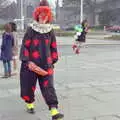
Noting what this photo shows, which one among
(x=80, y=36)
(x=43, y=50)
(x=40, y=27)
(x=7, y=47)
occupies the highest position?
(x=40, y=27)

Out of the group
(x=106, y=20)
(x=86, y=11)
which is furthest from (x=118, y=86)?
(x=86, y=11)

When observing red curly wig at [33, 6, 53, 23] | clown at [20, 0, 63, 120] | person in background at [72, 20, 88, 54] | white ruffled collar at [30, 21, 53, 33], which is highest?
red curly wig at [33, 6, 53, 23]

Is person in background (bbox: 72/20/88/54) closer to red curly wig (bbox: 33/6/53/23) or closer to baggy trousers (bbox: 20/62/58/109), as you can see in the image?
baggy trousers (bbox: 20/62/58/109)

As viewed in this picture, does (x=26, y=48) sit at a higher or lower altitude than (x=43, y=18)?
lower

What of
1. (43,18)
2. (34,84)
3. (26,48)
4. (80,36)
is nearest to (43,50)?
(26,48)

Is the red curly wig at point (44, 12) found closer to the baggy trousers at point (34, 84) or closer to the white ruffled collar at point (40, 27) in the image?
the white ruffled collar at point (40, 27)

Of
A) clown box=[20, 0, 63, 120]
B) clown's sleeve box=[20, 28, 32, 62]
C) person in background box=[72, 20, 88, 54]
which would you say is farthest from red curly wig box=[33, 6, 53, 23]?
person in background box=[72, 20, 88, 54]

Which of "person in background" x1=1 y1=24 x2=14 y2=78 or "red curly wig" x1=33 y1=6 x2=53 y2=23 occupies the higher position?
"red curly wig" x1=33 y1=6 x2=53 y2=23

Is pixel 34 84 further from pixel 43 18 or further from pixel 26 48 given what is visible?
pixel 43 18

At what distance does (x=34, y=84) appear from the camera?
7.69 meters

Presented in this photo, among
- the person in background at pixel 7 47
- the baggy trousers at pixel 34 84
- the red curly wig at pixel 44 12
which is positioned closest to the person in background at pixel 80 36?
the person in background at pixel 7 47

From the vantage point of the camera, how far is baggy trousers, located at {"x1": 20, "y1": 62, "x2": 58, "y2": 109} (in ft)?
24.4

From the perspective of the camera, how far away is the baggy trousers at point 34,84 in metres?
7.45

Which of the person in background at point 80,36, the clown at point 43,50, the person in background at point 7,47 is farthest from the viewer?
the person in background at point 80,36
